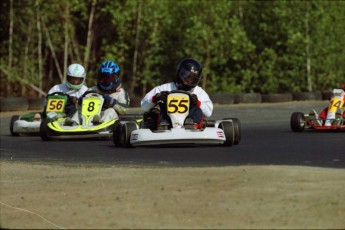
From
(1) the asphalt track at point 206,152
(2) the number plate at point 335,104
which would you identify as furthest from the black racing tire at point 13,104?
(2) the number plate at point 335,104

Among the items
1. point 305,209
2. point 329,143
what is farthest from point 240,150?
point 305,209

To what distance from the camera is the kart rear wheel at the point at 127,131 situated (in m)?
15.1

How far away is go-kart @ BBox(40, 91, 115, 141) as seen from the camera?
55.0ft

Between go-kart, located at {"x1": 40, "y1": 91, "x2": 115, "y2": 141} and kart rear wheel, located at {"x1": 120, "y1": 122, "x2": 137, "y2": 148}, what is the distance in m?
1.49

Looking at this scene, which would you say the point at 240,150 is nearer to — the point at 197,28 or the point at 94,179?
the point at 94,179

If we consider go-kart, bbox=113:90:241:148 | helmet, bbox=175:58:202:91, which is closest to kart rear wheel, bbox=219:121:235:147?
go-kart, bbox=113:90:241:148

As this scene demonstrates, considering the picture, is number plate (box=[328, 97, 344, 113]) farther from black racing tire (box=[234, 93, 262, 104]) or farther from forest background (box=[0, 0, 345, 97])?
forest background (box=[0, 0, 345, 97])

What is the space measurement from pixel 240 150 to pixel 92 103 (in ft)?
10.8

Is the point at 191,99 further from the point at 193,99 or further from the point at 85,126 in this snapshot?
the point at 85,126

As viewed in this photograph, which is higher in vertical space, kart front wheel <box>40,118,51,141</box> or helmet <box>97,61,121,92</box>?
helmet <box>97,61,121,92</box>

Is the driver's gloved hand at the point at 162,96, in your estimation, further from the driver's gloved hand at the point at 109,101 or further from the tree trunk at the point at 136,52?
the tree trunk at the point at 136,52

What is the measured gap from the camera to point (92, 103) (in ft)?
56.6

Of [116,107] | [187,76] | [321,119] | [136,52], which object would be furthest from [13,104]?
[187,76]

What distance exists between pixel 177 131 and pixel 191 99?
0.54 meters
